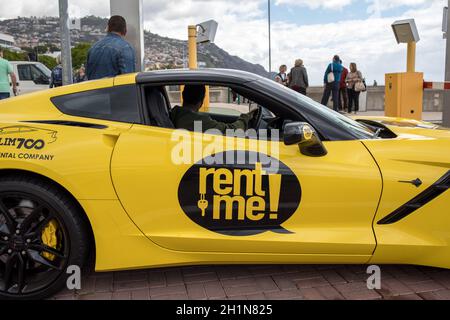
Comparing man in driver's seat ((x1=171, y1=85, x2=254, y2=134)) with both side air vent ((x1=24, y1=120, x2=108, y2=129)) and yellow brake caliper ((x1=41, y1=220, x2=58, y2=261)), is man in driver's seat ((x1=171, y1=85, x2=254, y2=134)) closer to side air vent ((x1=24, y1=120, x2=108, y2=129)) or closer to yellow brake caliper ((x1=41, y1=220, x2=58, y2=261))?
side air vent ((x1=24, y1=120, x2=108, y2=129))

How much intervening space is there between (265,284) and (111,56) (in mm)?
2913

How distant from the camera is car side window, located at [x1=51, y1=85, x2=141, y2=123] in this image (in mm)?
2775

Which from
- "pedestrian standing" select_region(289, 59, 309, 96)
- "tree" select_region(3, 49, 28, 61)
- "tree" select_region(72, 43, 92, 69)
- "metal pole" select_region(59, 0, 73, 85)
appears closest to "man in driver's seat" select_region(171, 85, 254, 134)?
"metal pole" select_region(59, 0, 73, 85)

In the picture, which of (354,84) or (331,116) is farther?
(354,84)

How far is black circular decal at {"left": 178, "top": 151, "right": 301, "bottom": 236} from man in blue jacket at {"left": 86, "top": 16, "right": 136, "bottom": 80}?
2513 mm

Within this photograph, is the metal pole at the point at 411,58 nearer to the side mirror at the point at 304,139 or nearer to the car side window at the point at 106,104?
the side mirror at the point at 304,139

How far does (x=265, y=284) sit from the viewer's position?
2.91 metres

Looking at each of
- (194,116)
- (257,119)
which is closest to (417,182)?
(257,119)

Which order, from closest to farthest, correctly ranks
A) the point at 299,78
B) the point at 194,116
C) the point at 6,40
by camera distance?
the point at 194,116 → the point at 299,78 → the point at 6,40

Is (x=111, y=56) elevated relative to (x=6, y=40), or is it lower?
lower

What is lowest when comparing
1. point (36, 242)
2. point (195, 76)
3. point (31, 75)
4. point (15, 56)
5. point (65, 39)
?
point (36, 242)

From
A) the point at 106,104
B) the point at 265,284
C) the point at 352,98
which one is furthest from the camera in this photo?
the point at 352,98

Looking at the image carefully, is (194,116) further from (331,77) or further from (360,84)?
(360,84)

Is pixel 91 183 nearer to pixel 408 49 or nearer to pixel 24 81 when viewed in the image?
pixel 408 49
